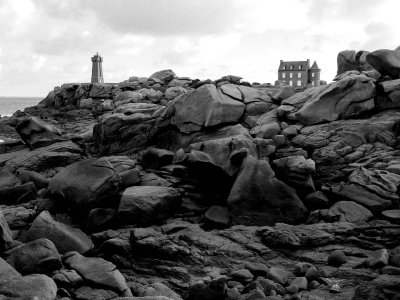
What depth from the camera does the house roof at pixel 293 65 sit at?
6725 centimetres

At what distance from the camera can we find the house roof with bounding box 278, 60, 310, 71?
221 feet

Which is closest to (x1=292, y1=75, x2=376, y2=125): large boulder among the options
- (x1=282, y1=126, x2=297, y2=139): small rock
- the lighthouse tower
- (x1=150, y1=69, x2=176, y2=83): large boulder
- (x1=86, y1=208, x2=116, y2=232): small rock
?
(x1=282, y1=126, x2=297, y2=139): small rock

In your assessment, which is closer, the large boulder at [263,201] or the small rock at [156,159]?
the large boulder at [263,201]

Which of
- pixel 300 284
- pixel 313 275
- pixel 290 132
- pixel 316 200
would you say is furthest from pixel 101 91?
pixel 300 284

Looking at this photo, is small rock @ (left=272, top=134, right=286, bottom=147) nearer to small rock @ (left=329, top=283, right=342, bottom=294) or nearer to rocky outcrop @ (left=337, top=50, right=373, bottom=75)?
small rock @ (left=329, top=283, right=342, bottom=294)

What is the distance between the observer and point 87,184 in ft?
44.1

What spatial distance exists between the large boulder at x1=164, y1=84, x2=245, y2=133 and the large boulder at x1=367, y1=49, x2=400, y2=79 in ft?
20.1

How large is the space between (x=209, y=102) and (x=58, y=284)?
37.2ft

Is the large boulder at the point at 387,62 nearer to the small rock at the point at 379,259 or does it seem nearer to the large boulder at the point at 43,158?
the small rock at the point at 379,259

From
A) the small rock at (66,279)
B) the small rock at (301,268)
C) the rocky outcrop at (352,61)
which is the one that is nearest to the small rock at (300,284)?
the small rock at (301,268)

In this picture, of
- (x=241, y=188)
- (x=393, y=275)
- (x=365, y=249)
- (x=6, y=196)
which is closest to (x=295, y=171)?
(x=241, y=188)

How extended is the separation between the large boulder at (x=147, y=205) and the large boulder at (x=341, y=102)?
6901mm

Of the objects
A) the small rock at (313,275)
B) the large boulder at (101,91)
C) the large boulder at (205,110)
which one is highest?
the large boulder at (101,91)

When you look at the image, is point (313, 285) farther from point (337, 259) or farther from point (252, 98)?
point (252, 98)
